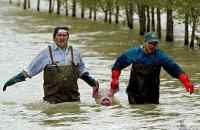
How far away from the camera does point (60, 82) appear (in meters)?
12.6

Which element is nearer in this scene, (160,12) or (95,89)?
(95,89)

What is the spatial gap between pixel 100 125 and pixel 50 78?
2143mm

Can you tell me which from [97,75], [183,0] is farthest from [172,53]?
[97,75]

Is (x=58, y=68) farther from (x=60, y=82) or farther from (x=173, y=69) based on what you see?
(x=173, y=69)

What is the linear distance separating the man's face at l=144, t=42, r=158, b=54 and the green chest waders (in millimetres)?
1340

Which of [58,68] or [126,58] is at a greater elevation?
[126,58]

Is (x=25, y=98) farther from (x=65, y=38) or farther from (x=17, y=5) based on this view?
(x=17, y=5)

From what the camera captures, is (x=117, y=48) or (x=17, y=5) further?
(x=17, y=5)

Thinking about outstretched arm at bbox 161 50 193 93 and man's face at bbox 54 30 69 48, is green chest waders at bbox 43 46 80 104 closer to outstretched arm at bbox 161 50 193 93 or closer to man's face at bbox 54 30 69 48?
man's face at bbox 54 30 69 48

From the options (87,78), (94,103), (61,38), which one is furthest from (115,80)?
(94,103)

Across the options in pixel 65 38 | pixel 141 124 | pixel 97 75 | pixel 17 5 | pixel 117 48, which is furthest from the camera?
pixel 17 5

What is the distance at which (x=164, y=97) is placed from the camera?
1636cm

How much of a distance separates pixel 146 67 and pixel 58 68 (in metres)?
1.57

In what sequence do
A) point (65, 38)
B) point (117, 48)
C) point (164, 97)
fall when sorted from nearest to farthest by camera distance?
1. point (65, 38)
2. point (164, 97)
3. point (117, 48)
